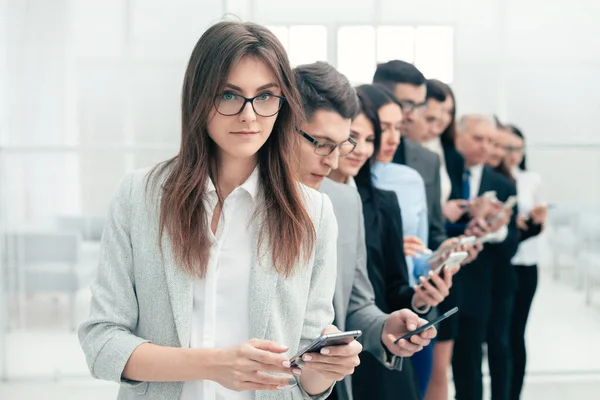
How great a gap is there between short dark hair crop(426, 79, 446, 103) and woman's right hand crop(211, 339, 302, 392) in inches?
93.2

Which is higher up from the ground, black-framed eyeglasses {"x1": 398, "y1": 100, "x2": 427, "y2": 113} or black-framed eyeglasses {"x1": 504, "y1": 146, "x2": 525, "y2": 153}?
black-framed eyeglasses {"x1": 398, "y1": 100, "x2": 427, "y2": 113}

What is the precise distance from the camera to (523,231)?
4.17 meters

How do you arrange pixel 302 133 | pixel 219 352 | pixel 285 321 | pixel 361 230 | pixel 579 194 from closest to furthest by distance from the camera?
pixel 219 352
pixel 285 321
pixel 302 133
pixel 361 230
pixel 579 194

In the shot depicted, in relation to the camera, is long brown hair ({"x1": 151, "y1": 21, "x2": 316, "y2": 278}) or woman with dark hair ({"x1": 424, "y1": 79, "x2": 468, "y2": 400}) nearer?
long brown hair ({"x1": 151, "y1": 21, "x2": 316, "y2": 278})

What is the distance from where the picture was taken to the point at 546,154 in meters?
4.23

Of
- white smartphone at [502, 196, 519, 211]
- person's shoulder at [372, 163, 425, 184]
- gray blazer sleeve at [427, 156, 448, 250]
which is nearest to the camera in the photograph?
person's shoulder at [372, 163, 425, 184]

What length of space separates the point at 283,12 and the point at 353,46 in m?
0.35

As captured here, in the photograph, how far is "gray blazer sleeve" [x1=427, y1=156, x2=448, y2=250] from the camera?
3.39 meters

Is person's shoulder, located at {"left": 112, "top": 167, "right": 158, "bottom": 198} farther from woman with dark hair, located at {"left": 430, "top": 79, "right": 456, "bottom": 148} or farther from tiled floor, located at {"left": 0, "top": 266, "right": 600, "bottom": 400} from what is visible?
tiled floor, located at {"left": 0, "top": 266, "right": 600, "bottom": 400}

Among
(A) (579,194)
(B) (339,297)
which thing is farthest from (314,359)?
(A) (579,194)

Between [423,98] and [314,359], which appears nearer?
[314,359]

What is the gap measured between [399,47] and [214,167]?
227 centimetres

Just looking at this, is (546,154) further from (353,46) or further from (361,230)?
(361,230)

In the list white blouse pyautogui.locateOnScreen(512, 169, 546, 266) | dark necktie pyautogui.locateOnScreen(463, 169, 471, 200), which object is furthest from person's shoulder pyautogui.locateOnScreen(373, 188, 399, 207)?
white blouse pyautogui.locateOnScreen(512, 169, 546, 266)
